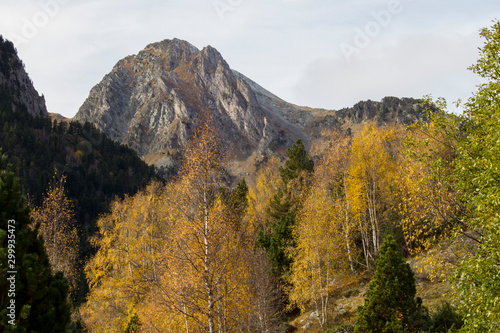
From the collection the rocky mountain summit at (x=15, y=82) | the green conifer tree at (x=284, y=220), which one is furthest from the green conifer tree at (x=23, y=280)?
the rocky mountain summit at (x=15, y=82)

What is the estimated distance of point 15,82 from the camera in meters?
122

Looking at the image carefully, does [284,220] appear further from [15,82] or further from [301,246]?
[15,82]

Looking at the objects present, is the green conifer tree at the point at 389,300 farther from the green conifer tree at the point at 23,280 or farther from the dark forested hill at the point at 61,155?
the dark forested hill at the point at 61,155

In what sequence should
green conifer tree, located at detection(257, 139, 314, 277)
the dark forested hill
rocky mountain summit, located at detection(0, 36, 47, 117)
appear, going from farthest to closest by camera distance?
rocky mountain summit, located at detection(0, 36, 47, 117) < the dark forested hill < green conifer tree, located at detection(257, 139, 314, 277)

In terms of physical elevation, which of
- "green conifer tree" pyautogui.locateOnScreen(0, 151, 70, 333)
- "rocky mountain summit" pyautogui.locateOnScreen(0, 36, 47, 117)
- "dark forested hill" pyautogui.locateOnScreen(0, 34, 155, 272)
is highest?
"rocky mountain summit" pyautogui.locateOnScreen(0, 36, 47, 117)

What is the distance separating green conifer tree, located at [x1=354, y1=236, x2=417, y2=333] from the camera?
611 inches

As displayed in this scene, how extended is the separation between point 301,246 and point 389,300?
10.1 m

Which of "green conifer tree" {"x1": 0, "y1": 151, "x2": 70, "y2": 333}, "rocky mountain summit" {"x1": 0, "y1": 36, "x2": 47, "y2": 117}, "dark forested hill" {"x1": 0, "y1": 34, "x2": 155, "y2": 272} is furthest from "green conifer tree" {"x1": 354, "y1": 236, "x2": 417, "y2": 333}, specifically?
"rocky mountain summit" {"x1": 0, "y1": 36, "x2": 47, "y2": 117}

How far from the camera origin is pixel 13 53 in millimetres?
127250

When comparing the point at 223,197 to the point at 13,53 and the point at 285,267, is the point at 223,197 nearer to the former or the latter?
the point at 285,267

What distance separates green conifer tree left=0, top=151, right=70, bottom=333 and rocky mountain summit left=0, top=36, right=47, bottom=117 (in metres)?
125
